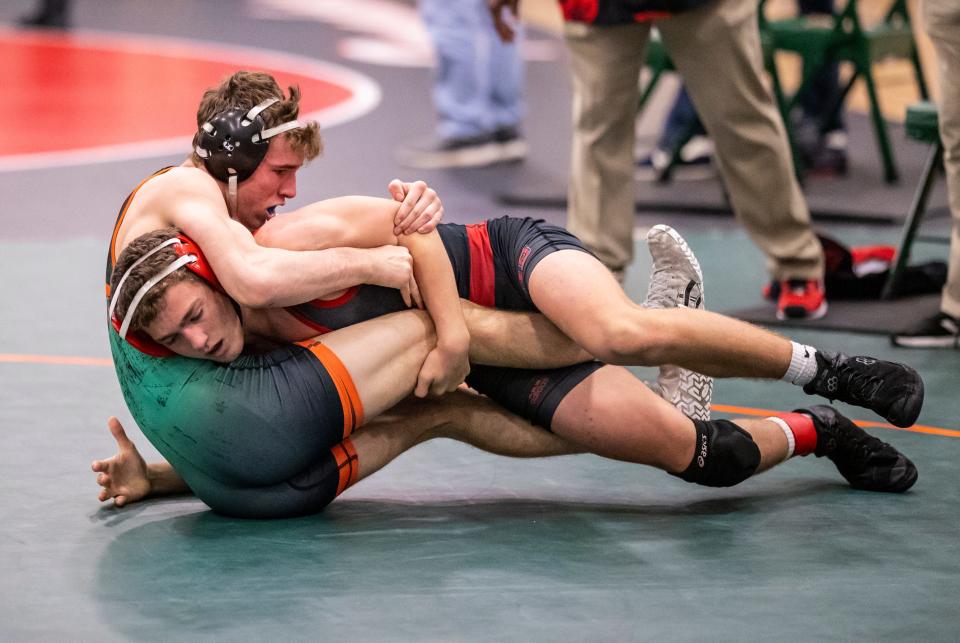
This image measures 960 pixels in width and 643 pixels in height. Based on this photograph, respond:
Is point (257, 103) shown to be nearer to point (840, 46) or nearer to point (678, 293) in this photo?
point (678, 293)

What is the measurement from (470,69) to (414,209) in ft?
15.5

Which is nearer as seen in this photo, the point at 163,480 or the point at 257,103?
the point at 257,103

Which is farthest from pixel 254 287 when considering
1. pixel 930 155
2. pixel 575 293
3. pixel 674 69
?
pixel 674 69

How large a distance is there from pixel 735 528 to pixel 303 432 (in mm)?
1007

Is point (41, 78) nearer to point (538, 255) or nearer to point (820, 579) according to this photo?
point (538, 255)

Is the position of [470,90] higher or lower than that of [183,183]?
lower

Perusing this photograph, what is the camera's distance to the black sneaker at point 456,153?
7906 mm

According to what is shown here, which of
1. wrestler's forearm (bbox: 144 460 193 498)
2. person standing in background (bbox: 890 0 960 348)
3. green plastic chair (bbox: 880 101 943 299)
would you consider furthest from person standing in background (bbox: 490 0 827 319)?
wrestler's forearm (bbox: 144 460 193 498)

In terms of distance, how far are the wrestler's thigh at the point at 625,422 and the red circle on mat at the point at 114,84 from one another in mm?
5328

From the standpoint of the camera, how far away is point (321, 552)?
3168mm

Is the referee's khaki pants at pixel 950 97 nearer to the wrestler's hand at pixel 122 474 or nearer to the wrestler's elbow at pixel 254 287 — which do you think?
the wrestler's elbow at pixel 254 287

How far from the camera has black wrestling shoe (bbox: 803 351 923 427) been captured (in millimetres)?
3488

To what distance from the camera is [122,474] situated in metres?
3.45

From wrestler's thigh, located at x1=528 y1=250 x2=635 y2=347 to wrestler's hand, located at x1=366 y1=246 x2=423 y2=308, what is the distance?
11.7 inches
